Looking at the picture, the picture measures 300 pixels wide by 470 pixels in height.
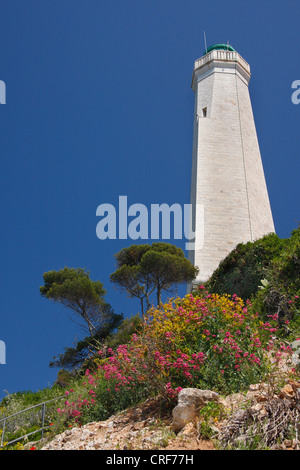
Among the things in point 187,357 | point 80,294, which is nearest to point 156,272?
point 80,294

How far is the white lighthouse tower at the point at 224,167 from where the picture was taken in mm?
18766

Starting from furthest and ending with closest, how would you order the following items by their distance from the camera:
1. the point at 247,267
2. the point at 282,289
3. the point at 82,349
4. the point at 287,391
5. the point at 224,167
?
the point at 224,167
the point at 82,349
the point at 247,267
the point at 282,289
the point at 287,391

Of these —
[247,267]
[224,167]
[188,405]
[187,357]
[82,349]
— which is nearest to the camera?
[188,405]

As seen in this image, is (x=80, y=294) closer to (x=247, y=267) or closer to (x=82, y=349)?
(x=82, y=349)

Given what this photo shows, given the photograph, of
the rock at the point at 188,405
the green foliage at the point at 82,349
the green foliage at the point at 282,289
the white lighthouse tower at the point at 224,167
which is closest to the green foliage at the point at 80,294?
the green foliage at the point at 82,349

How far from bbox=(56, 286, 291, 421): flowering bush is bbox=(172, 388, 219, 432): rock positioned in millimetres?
507

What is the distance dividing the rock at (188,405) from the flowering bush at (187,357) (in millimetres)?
507

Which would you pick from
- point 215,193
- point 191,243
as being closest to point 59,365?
point 191,243

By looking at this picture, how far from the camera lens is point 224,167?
67.9 ft

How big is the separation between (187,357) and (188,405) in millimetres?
851

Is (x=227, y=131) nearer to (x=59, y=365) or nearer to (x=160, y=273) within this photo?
(x=160, y=273)

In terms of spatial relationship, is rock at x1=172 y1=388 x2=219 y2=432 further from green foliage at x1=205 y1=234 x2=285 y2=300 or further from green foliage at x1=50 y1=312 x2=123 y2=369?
green foliage at x1=50 y1=312 x2=123 y2=369

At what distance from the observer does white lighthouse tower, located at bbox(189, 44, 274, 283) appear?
18.8 metres
